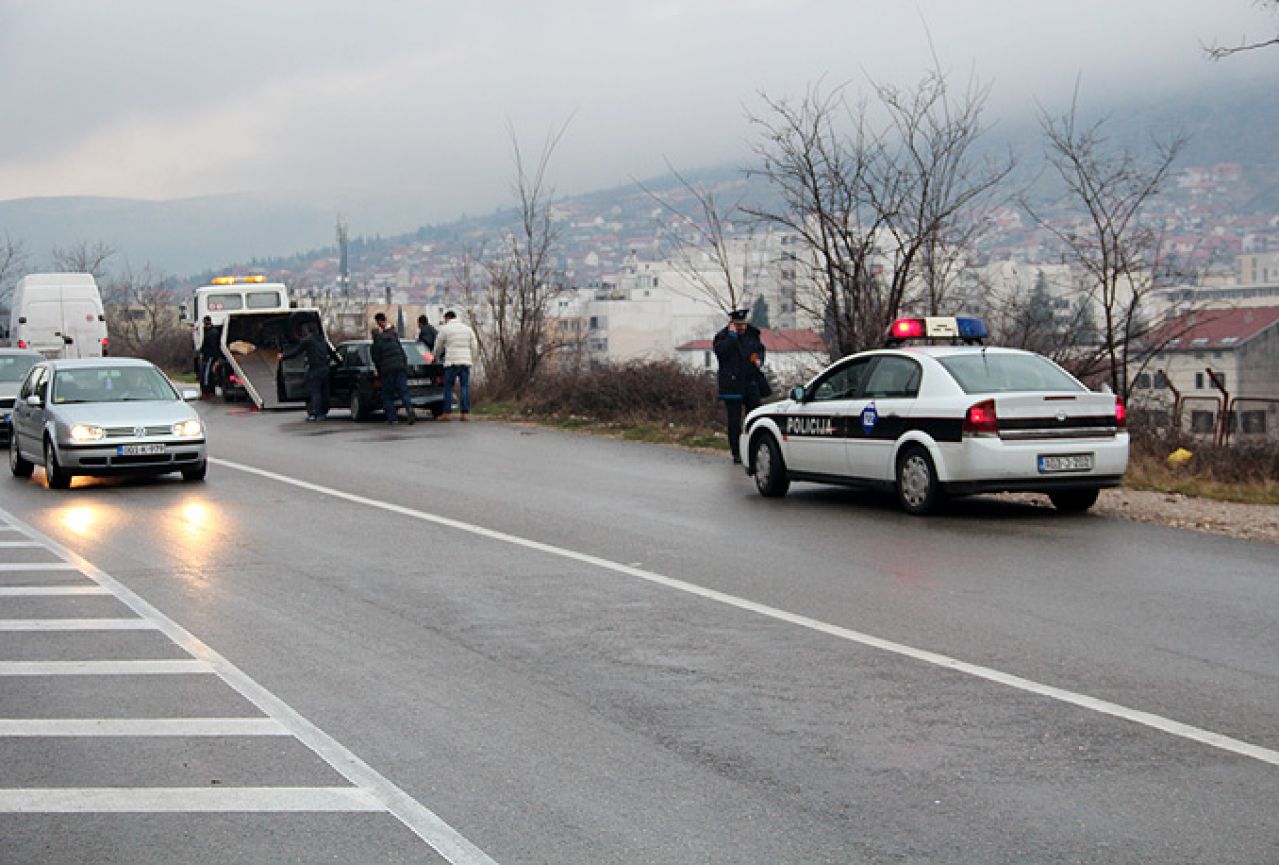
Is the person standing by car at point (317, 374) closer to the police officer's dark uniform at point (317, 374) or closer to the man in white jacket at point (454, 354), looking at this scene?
the police officer's dark uniform at point (317, 374)

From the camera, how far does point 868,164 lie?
2253cm

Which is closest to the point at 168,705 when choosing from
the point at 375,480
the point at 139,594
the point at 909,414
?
the point at 139,594

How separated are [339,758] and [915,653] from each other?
3186 millimetres

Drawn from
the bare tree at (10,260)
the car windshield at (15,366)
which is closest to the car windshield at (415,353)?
the car windshield at (15,366)

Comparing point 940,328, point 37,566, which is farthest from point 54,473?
point 940,328

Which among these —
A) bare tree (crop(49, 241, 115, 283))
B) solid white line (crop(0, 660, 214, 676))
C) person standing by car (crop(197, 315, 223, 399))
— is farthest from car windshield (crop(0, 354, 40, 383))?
bare tree (crop(49, 241, 115, 283))

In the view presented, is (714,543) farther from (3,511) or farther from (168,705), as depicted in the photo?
(3,511)

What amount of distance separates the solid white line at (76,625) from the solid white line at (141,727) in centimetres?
217

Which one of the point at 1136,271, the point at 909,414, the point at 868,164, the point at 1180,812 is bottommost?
the point at 1180,812

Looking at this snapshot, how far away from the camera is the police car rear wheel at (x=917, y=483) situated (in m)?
13.4

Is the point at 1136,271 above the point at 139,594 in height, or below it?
above

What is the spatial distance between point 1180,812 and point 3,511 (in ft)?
42.8

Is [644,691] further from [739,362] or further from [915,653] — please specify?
[739,362]

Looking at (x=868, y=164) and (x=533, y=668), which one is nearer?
(x=533, y=668)
